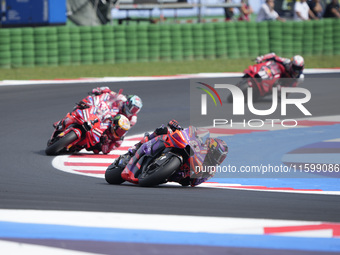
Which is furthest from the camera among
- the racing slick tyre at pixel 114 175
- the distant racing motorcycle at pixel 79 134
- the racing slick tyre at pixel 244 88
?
the racing slick tyre at pixel 244 88

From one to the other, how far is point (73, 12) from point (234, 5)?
227 inches

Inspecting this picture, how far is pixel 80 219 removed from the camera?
210 inches

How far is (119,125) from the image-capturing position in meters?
10.1

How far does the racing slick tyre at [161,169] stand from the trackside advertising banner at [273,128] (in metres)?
0.52

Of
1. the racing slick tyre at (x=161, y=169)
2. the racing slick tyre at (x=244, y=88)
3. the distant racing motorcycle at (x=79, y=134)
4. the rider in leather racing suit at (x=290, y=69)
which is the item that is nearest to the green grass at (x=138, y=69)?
the racing slick tyre at (x=244, y=88)

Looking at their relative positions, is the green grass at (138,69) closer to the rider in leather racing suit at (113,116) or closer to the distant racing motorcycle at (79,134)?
the rider in leather racing suit at (113,116)

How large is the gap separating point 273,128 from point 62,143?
4197 mm

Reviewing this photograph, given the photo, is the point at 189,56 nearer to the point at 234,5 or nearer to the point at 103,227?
the point at 234,5

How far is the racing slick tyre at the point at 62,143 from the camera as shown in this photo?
399 inches

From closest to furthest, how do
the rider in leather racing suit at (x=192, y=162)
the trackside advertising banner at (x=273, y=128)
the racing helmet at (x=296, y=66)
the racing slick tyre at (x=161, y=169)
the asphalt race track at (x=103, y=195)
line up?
the asphalt race track at (x=103, y=195) < the racing slick tyre at (x=161, y=169) < the rider in leather racing suit at (x=192, y=162) < the trackside advertising banner at (x=273, y=128) < the racing helmet at (x=296, y=66)

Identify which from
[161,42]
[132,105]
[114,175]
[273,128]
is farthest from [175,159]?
[161,42]

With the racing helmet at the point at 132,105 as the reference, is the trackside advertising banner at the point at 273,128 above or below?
below

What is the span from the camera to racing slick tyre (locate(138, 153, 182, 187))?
7004 mm

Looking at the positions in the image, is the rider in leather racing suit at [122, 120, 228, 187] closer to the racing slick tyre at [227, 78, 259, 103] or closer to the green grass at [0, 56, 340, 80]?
the racing slick tyre at [227, 78, 259, 103]
